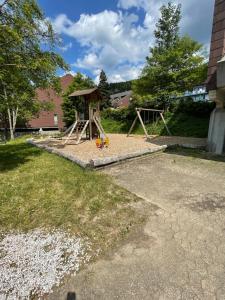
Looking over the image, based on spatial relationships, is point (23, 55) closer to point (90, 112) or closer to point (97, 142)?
point (97, 142)

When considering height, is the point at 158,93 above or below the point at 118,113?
above

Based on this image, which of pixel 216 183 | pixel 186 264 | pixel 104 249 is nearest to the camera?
pixel 186 264

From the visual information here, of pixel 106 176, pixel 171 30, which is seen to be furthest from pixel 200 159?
pixel 171 30

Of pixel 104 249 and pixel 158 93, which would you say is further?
pixel 158 93

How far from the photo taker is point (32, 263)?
6.95 feet

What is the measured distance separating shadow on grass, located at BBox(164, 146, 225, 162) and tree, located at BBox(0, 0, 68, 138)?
5.00 metres

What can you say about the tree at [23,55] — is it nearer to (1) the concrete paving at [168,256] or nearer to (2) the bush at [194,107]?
(1) the concrete paving at [168,256]

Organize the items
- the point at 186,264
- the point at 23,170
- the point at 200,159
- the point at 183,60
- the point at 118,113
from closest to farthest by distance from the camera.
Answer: the point at 186,264 < the point at 23,170 < the point at 200,159 < the point at 183,60 < the point at 118,113

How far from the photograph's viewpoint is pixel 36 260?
2158 millimetres

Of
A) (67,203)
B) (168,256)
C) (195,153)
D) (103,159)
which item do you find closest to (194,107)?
(195,153)

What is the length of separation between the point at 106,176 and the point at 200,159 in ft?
11.2

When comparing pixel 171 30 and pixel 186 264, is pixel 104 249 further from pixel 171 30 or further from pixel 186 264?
pixel 171 30

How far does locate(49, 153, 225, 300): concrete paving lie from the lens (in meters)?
1.78

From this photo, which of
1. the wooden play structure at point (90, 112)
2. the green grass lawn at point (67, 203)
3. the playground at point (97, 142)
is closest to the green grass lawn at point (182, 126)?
the playground at point (97, 142)
